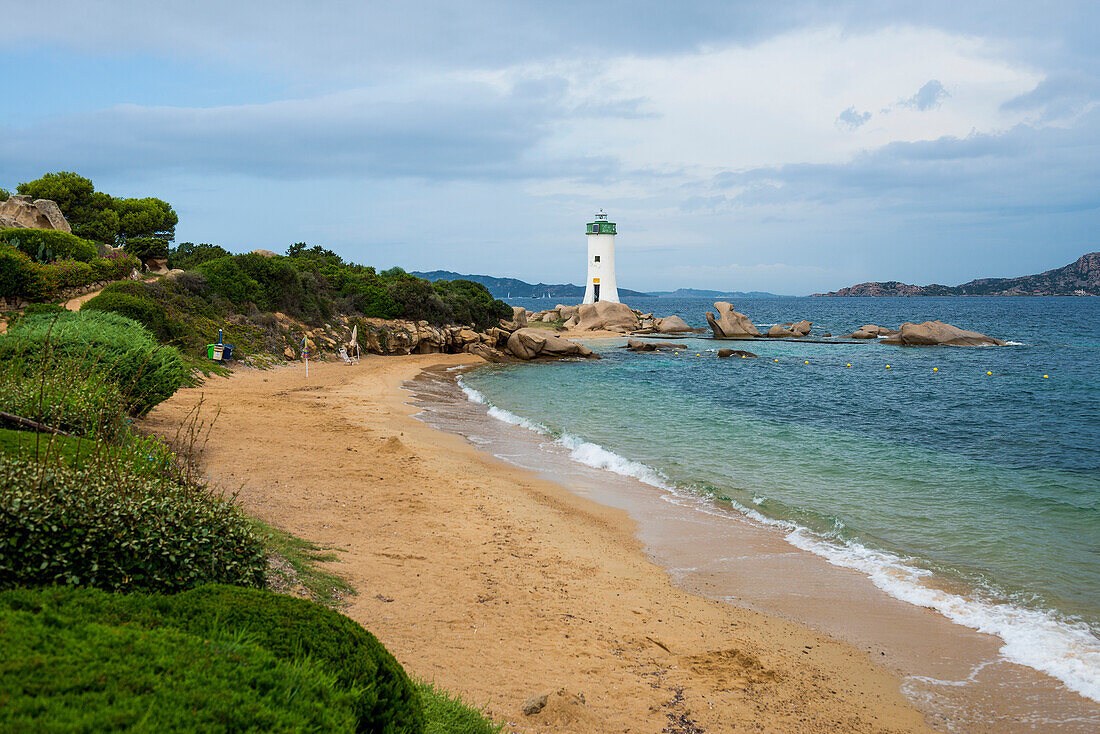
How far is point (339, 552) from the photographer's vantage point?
26.8ft

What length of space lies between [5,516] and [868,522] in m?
12.1

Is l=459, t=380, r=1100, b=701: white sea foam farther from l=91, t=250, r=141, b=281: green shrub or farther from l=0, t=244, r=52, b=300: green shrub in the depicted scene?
l=91, t=250, r=141, b=281: green shrub

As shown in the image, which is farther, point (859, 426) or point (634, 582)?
point (859, 426)

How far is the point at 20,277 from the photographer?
22.3m

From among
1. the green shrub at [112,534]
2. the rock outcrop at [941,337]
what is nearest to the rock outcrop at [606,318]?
the rock outcrop at [941,337]

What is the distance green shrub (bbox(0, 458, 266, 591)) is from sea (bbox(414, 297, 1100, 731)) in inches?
245

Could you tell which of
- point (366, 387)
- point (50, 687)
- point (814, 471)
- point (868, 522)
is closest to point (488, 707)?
point (50, 687)

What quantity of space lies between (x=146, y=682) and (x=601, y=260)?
2973 inches

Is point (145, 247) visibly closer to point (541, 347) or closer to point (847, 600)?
point (541, 347)

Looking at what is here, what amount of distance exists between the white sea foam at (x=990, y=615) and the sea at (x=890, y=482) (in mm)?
35

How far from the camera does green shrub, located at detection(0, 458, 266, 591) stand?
12.6 ft

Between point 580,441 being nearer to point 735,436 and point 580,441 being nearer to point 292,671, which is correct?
point 735,436

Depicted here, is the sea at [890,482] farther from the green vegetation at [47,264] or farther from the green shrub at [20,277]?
the green shrub at [20,277]

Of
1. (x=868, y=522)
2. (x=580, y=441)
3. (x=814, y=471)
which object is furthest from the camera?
(x=580, y=441)
